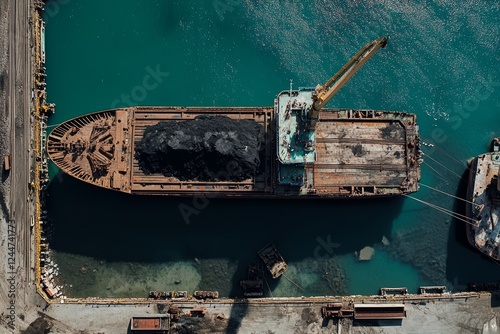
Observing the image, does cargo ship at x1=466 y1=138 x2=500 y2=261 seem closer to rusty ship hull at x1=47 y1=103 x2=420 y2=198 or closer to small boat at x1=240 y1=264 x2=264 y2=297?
rusty ship hull at x1=47 y1=103 x2=420 y2=198

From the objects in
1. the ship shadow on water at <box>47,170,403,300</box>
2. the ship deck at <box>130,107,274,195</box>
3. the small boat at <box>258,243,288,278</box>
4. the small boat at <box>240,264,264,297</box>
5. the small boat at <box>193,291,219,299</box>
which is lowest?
the small boat at <box>193,291,219,299</box>

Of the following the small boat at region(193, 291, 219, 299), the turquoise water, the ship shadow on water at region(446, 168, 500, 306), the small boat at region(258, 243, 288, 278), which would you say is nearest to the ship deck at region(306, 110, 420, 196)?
the turquoise water

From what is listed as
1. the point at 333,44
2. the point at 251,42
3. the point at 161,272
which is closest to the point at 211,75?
the point at 251,42

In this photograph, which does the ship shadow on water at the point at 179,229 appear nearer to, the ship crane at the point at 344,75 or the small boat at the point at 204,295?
the small boat at the point at 204,295

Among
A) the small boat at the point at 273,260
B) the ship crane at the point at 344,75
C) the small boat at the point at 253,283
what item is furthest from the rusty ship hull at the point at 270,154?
the small boat at the point at 253,283

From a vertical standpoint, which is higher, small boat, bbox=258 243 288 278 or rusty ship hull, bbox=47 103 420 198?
rusty ship hull, bbox=47 103 420 198

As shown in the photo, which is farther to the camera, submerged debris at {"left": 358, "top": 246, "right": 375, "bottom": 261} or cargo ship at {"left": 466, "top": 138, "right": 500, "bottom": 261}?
submerged debris at {"left": 358, "top": 246, "right": 375, "bottom": 261}

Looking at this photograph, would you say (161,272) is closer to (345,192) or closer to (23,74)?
(345,192)

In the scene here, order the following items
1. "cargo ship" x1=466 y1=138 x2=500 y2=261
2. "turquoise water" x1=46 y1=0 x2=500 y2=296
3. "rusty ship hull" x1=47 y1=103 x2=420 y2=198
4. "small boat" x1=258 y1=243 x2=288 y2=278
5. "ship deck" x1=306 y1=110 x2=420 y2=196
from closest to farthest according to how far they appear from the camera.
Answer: "rusty ship hull" x1=47 y1=103 x2=420 y2=198
"ship deck" x1=306 y1=110 x2=420 y2=196
"cargo ship" x1=466 y1=138 x2=500 y2=261
"small boat" x1=258 y1=243 x2=288 y2=278
"turquoise water" x1=46 y1=0 x2=500 y2=296
